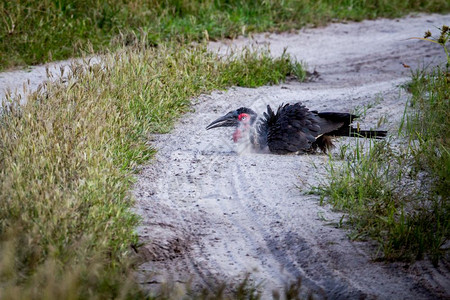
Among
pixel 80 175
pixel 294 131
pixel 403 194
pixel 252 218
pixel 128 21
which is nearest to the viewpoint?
pixel 80 175

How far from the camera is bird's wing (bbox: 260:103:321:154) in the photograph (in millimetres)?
6383

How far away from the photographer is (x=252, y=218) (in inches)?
195

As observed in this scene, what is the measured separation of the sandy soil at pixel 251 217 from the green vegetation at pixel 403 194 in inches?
5.7

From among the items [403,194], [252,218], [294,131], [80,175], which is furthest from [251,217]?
[294,131]

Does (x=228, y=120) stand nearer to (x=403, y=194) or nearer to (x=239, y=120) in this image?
(x=239, y=120)

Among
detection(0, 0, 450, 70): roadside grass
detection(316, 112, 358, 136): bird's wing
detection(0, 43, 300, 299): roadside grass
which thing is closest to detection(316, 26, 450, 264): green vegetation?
detection(316, 112, 358, 136): bird's wing

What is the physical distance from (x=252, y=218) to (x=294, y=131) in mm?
1715

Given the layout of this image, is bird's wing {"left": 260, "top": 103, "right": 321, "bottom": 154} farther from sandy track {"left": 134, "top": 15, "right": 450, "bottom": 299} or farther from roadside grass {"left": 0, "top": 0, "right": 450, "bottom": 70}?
roadside grass {"left": 0, "top": 0, "right": 450, "bottom": 70}

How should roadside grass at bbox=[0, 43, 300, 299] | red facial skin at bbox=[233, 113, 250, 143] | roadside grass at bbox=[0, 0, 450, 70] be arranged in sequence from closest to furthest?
roadside grass at bbox=[0, 43, 300, 299] → red facial skin at bbox=[233, 113, 250, 143] → roadside grass at bbox=[0, 0, 450, 70]

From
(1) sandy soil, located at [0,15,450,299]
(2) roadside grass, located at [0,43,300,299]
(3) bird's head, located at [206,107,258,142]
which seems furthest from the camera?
(3) bird's head, located at [206,107,258,142]

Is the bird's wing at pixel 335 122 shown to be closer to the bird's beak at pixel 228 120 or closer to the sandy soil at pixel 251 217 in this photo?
the sandy soil at pixel 251 217

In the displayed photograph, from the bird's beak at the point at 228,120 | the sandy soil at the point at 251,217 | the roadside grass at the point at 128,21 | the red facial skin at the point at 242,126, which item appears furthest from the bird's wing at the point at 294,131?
the roadside grass at the point at 128,21

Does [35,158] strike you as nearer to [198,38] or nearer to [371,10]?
[198,38]

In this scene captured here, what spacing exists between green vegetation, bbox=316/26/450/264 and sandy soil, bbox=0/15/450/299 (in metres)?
0.14
